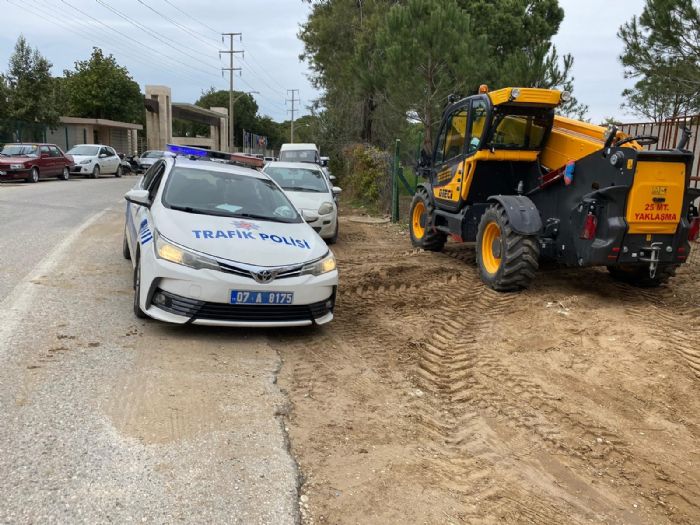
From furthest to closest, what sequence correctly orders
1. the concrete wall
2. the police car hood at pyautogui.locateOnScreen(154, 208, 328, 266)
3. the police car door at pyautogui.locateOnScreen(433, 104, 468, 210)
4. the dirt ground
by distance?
the concrete wall < the police car door at pyautogui.locateOnScreen(433, 104, 468, 210) < the police car hood at pyautogui.locateOnScreen(154, 208, 328, 266) < the dirt ground

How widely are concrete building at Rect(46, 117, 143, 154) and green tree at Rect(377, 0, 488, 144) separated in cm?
2884

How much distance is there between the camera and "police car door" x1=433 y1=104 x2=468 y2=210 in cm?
886

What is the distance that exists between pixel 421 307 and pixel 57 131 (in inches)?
1564

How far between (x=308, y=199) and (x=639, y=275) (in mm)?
6006

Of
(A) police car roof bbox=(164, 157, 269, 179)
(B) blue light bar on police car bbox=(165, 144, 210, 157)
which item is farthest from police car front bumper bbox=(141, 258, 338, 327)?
(B) blue light bar on police car bbox=(165, 144, 210, 157)

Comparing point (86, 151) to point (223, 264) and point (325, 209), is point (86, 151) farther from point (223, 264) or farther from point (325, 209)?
point (223, 264)

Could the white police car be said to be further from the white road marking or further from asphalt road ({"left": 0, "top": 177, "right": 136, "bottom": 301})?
asphalt road ({"left": 0, "top": 177, "right": 136, "bottom": 301})

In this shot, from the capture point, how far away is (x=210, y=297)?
15.7ft

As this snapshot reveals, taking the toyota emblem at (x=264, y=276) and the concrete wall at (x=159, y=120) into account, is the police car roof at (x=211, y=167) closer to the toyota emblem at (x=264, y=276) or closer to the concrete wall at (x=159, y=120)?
the toyota emblem at (x=264, y=276)

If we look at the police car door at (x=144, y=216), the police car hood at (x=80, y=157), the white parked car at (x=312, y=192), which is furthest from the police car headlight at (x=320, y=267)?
the police car hood at (x=80, y=157)

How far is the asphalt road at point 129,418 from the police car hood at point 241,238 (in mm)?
761

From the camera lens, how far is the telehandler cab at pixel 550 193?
244 inches

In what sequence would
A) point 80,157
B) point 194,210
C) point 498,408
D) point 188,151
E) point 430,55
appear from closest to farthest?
1. point 498,408
2. point 194,210
3. point 188,151
4. point 430,55
5. point 80,157

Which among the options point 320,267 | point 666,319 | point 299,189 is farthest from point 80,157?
point 666,319
